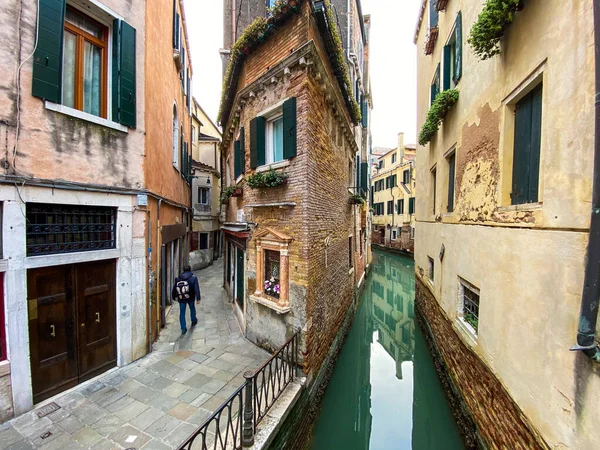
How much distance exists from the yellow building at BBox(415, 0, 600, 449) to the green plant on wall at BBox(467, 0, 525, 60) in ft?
0.09

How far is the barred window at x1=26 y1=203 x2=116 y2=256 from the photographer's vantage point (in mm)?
3891

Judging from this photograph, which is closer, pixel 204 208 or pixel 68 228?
pixel 68 228

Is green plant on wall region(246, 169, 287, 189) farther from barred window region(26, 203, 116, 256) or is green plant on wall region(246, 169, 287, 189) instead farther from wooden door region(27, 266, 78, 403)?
wooden door region(27, 266, 78, 403)

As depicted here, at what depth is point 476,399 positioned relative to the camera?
14.0ft

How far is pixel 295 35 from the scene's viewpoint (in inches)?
205

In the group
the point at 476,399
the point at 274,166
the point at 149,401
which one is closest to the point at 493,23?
the point at 274,166

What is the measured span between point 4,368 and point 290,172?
17.4ft

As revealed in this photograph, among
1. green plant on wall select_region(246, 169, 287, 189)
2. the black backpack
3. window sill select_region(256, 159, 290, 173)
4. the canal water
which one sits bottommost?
the canal water

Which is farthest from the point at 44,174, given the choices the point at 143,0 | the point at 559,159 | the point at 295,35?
the point at 559,159

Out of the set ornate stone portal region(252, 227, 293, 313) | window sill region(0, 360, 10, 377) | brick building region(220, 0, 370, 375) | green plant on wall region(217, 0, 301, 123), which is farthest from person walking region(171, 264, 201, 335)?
green plant on wall region(217, 0, 301, 123)

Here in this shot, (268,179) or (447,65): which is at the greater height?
(447,65)

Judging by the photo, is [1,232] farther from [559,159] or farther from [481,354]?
[481,354]

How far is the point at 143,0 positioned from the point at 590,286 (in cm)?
816

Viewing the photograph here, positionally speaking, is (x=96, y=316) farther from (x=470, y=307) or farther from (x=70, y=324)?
(x=470, y=307)
